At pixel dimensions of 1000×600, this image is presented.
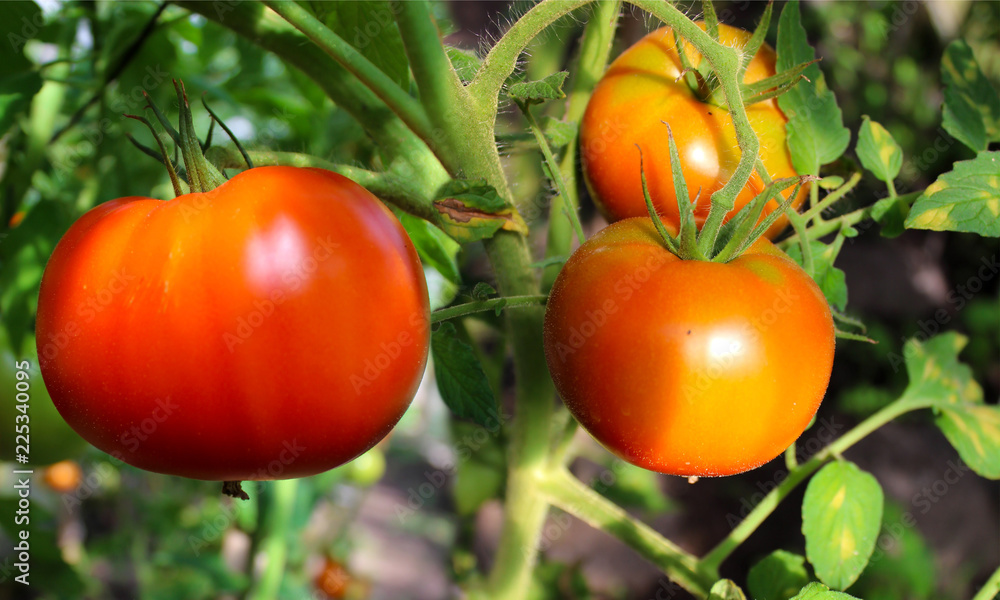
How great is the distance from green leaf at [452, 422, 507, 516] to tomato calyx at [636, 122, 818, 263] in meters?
0.47

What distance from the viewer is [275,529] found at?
0.96m

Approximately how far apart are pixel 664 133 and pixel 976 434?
0.32 m

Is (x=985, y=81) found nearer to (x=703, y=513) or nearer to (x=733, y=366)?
(x=733, y=366)

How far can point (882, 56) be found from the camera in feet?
5.79

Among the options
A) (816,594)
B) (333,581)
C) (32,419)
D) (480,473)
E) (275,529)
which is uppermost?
(816,594)

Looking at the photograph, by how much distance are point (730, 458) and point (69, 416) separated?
31 cm

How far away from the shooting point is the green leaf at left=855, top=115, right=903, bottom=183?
413 mm

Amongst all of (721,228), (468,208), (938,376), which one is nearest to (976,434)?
(938,376)

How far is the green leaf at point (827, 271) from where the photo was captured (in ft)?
1.31

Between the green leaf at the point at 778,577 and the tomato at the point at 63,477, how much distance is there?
1.41 meters

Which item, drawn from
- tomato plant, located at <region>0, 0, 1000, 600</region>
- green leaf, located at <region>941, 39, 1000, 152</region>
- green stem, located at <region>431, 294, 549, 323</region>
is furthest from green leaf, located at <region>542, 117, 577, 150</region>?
green leaf, located at <region>941, 39, 1000, 152</region>

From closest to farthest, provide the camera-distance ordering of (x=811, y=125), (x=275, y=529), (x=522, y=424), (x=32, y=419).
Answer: (x=811, y=125), (x=522, y=424), (x=32, y=419), (x=275, y=529)

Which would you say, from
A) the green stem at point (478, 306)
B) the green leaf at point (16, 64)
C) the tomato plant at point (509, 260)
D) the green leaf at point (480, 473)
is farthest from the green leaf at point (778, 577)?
the green leaf at point (16, 64)

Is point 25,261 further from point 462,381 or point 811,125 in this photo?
point 811,125
